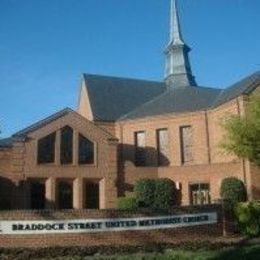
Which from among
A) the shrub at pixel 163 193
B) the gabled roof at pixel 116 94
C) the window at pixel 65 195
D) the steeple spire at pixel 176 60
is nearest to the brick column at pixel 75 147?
the window at pixel 65 195

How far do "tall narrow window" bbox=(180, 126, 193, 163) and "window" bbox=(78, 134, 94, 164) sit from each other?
326 inches

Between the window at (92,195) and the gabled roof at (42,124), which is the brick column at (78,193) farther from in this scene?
the gabled roof at (42,124)

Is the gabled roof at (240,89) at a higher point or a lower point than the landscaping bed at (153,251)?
higher

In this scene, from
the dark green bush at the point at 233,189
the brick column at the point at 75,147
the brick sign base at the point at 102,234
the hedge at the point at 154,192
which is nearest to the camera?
the brick sign base at the point at 102,234

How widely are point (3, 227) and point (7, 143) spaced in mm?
18034

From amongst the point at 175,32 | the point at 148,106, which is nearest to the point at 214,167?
the point at 148,106

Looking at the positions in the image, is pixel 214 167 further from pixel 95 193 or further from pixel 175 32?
pixel 175 32

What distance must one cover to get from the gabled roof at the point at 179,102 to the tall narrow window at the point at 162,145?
5.69ft

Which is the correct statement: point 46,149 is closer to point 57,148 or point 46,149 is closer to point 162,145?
point 57,148

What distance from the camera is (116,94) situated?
47.8m

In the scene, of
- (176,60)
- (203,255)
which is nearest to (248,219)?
(203,255)

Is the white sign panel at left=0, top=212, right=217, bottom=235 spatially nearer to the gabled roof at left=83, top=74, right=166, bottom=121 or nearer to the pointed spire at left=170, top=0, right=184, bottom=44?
the gabled roof at left=83, top=74, right=166, bottom=121

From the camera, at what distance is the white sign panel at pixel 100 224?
2028cm

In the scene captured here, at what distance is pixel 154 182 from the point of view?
36094mm
